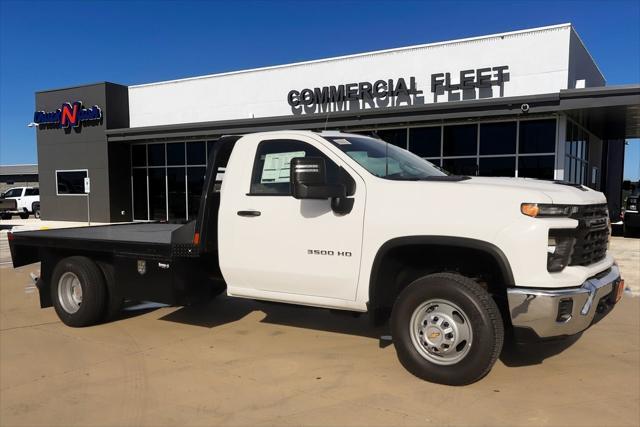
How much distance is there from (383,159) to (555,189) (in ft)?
4.93

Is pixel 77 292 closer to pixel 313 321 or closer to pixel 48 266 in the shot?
pixel 48 266

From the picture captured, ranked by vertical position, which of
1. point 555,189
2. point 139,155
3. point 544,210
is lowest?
point 544,210

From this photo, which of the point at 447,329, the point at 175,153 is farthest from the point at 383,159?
the point at 175,153

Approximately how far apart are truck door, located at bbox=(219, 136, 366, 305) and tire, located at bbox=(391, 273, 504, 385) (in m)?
0.52

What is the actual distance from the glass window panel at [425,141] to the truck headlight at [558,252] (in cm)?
1302

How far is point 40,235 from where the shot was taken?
618cm

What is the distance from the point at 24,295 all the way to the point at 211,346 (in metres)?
4.24

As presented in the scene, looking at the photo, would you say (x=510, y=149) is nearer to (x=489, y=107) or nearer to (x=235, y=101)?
(x=489, y=107)

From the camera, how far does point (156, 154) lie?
22.9 metres

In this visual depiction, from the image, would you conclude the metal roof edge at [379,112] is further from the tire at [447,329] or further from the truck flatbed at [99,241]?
the tire at [447,329]

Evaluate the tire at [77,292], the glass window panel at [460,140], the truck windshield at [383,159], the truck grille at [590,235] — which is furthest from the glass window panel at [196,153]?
the truck grille at [590,235]

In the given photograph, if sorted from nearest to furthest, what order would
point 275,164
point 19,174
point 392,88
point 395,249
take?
point 395,249 → point 275,164 → point 392,88 → point 19,174

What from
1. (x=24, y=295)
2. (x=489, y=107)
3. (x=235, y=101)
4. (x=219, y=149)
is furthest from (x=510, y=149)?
(x=24, y=295)

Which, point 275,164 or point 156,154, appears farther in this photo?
point 156,154
